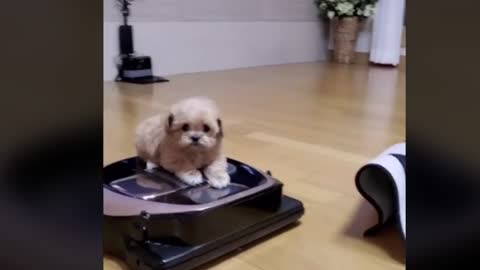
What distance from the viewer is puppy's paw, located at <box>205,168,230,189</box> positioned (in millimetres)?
892

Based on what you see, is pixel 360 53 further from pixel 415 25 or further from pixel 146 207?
pixel 415 25

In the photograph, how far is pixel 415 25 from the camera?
0.64 feet

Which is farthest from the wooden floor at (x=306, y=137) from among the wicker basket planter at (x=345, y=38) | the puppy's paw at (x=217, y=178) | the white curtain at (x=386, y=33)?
the wicker basket planter at (x=345, y=38)

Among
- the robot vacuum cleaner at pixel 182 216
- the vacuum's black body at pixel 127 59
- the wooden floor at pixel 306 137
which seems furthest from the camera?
the vacuum's black body at pixel 127 59

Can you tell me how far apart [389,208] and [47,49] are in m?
0.76

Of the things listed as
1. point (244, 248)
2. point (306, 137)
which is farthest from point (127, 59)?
point (244, 248)

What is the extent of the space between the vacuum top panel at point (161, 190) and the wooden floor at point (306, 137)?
3.6 inches

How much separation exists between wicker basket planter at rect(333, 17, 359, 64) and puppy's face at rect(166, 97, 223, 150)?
128 inches

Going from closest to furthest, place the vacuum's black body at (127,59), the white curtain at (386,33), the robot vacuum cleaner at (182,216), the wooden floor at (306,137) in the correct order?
the robot vacuum cleaner at (182,216)
the wooden floor at (306,137)
the vacuum's black body at (127,59)
the white curtain at (386,33)

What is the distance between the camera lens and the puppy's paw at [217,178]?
0.89 m

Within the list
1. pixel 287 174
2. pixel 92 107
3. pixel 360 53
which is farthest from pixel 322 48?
pixel 92 107

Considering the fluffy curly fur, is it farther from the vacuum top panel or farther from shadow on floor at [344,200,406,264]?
shadow on floor at [344,200,406,264]

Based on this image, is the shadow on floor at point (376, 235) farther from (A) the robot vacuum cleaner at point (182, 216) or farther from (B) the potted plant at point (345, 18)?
(B) the potted plant at point (345, 18)

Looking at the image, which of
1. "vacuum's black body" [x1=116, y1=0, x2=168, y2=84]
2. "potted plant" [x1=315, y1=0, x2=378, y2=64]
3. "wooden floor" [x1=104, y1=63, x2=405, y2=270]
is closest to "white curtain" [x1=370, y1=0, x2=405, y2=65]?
"potted plant" [x1=315, y1=0, x2=378, y2=64]
